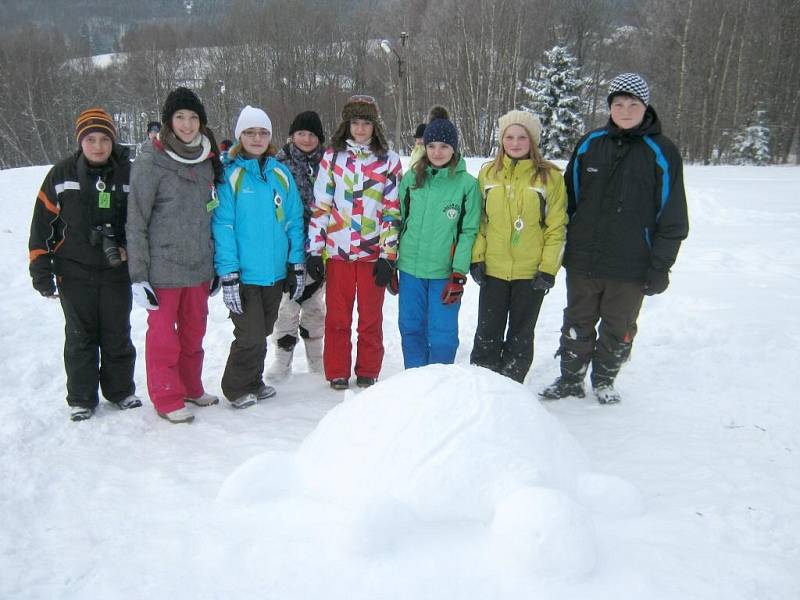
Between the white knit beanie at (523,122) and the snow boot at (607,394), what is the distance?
1.78m

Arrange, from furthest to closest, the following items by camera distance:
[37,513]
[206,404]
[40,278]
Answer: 1. [206,404]
2. [40,278]
3. [37,513]

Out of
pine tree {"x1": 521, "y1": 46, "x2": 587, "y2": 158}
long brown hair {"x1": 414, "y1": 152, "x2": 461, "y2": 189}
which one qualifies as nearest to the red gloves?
long brown hair {"x1": 414, "y1": 152, "x2": 461, "y2": 189}

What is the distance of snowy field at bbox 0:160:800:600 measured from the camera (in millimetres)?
1935

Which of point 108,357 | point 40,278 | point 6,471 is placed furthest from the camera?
point 108,357

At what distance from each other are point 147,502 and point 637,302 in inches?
125

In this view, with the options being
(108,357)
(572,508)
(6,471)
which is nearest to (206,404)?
(108,357)

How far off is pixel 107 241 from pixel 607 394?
3.45 metres

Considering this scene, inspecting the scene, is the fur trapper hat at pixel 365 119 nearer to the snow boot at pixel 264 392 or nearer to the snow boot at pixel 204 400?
the snow boot at pixel 264 392

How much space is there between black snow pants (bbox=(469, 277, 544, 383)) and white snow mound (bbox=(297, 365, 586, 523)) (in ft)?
4.34

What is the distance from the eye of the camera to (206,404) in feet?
12.7

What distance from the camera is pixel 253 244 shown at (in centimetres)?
365

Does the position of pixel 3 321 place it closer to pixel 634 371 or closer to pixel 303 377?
pixel 303 377

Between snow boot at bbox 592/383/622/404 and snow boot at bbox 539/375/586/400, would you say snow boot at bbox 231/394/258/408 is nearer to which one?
snow boot at bbox 539/375/586/400

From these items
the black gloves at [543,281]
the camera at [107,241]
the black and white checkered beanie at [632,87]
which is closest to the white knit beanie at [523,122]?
the black and white checkered beanie at [632,87]
